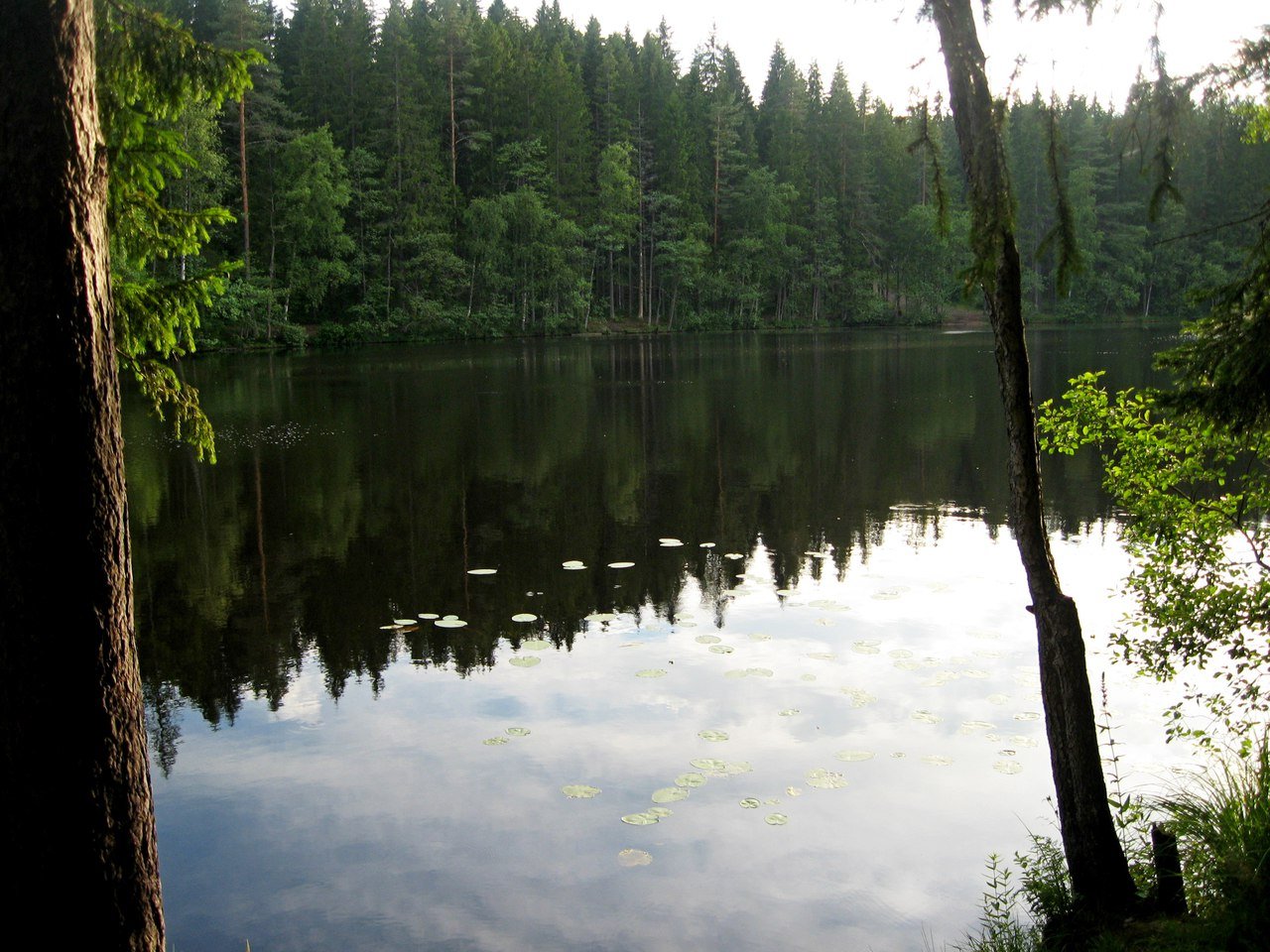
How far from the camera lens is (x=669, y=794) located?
6.94 metres

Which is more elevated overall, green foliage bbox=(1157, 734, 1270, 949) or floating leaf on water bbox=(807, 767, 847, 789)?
green foliage bbox=(1157, 734, 1270, 949)

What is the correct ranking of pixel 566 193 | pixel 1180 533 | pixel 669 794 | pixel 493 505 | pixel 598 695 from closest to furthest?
1. pixel 1180 533
2. pixel 669 794
3. pixel 598 695
4. pixel 493 505
5. pixel 566 193

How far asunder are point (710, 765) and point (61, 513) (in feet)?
15.1

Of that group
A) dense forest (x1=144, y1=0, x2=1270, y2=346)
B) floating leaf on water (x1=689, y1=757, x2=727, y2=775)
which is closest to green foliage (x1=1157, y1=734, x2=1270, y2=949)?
floating leaf on water (x1=689, y1=757, x2=727, y2=775)

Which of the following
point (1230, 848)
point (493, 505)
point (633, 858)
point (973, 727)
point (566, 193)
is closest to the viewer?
point (1230, 848)

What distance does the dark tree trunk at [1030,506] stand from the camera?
16.6ft

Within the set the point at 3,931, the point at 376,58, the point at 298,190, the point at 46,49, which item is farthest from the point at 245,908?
the point at 376,58

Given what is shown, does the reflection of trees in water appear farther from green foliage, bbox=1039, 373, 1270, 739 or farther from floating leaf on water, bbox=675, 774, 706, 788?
green foliage, bbox=1039, 373, 1270, 739

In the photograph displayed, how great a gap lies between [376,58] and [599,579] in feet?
200

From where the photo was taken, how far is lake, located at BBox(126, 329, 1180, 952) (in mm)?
5977

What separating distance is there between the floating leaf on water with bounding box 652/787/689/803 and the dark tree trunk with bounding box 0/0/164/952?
3429 mm

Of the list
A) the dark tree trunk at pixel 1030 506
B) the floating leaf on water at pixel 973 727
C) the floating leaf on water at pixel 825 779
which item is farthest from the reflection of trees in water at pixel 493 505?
the dark tree trunk at pixel 1030 506

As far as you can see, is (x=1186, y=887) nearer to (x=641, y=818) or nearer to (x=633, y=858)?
(x=633, y=858)

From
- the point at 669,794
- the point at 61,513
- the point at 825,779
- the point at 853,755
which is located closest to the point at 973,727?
the point at 853,755
